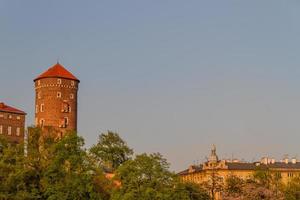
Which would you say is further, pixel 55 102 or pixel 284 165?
pixel 284 165

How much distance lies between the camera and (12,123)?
90500 millimetres

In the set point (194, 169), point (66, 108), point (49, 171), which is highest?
point (66, 108)

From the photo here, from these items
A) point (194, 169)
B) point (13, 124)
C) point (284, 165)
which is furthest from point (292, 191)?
point (13, 124)

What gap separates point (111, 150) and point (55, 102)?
15.7 metres

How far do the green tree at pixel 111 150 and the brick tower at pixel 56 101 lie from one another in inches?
478

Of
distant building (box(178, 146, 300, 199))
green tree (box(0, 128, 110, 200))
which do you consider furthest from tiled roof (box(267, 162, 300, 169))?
green tree (box(0, 128, 110, 200))

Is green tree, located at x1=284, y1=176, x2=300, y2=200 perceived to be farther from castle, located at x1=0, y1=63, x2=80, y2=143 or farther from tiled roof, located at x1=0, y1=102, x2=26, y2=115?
tiled roof, located at x1=0, y1=102, x2=26, y2=115

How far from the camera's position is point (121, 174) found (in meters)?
58.3

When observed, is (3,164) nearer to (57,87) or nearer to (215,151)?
(57,87)

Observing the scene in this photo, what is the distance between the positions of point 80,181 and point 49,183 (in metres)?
2.56

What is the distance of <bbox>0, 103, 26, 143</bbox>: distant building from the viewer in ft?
292

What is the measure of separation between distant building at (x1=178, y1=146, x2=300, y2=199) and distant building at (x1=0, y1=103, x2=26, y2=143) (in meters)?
24.7

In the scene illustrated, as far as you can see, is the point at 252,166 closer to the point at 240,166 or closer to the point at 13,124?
the point at 240,166

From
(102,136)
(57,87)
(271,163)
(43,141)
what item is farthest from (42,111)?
(271,163)
